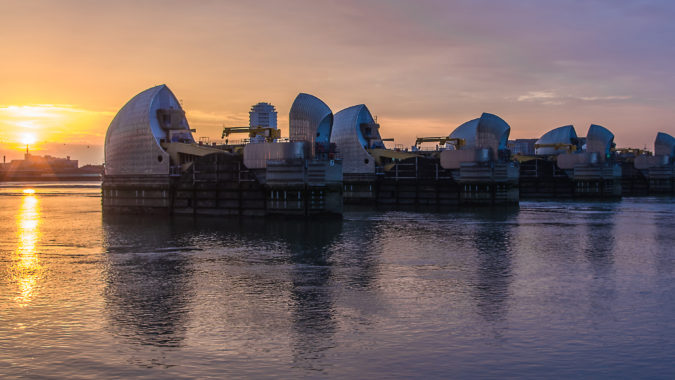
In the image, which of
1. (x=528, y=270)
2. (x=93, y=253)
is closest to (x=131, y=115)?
(x=93, y=253)

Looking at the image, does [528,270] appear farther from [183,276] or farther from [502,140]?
[502,140]

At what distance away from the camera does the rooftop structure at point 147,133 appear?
78812mm

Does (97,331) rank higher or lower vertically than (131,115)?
lower

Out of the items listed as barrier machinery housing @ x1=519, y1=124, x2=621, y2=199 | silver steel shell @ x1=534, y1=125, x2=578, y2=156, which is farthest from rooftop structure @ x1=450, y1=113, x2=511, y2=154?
silver steel shell @ x1=534, y1=125, x2=578, y2=156

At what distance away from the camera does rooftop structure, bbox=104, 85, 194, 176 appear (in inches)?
3103

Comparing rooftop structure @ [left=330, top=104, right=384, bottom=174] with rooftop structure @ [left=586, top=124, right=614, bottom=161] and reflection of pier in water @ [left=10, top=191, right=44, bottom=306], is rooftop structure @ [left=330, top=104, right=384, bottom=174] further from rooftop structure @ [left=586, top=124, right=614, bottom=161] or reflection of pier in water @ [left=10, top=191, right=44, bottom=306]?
reflection of pier in water @ [left=10, top=191, right=44, bottom=306]

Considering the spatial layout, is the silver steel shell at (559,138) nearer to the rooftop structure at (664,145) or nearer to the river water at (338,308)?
the rooftop structure at (664,145)

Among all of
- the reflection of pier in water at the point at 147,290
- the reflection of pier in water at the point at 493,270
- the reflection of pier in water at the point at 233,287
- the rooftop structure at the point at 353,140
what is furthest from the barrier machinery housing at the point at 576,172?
the reflection of pier in water at the point at 147,290

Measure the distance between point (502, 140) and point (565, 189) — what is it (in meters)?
31.0

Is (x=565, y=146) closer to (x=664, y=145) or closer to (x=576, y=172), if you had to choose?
(x=576, y=172)

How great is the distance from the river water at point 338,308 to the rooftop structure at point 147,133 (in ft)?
103

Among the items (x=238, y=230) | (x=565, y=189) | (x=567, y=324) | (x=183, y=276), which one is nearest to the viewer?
(x=567, y=324)

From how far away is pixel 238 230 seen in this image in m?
56.9

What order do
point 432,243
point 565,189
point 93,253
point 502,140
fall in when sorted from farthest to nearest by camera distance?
point 565,189 < point 502,140 < point 432,243 < point 93,253
